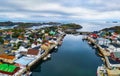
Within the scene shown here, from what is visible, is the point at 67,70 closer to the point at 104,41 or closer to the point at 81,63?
the point at 81,63

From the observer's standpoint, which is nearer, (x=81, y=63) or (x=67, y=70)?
(x=67, y=70)

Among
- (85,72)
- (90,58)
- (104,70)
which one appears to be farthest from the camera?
(90,58)

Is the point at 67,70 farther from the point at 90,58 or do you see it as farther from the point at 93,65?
the point at 90,58

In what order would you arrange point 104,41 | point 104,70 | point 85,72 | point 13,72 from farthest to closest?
point 104,41 < point 85,72 < point 104,70 < point 13,72

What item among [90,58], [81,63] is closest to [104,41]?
[90,58]

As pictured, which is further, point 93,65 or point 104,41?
point 104,41

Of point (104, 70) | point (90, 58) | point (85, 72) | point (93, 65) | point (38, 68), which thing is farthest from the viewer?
point (90, 58)

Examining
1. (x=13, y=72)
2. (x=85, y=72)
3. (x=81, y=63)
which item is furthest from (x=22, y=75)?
(x=81, y=63)

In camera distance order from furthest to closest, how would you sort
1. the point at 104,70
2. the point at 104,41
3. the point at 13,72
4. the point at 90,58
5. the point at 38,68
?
1. the point at 104,41
2. the point at 90,58
3. the point at 38,68
4. the point at 104,70
5. the point at 13,72
